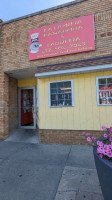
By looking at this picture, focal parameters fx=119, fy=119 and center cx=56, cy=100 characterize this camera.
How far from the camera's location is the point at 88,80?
4.89 metres

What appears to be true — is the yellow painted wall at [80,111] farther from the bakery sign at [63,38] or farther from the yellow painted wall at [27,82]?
the yellow painted wall at [27,82]

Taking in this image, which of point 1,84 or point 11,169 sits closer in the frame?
point 11,169

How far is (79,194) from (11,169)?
1892 millimetres

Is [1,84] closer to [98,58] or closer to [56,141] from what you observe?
[56,141]

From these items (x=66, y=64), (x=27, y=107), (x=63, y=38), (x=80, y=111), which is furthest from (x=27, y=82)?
(x=80, y=111)

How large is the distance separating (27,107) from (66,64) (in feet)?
14.1

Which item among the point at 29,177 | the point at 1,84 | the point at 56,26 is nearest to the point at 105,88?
the point at 56,26

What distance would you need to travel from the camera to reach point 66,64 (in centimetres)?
495

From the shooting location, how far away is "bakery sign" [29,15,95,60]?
16.0ft

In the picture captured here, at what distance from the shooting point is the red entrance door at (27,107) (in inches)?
306

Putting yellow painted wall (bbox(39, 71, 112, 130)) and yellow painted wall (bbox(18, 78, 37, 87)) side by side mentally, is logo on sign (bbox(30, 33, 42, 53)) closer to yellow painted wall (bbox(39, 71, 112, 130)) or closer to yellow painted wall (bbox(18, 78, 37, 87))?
yellow painted wall (bbox(39, 71, 112, 130))

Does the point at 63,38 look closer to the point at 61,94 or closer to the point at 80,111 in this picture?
the point at 61,94

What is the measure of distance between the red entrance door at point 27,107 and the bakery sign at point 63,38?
2.88m

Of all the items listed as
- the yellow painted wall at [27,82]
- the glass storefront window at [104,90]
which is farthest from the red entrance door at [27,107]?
the glass storefront window at [104,90]
